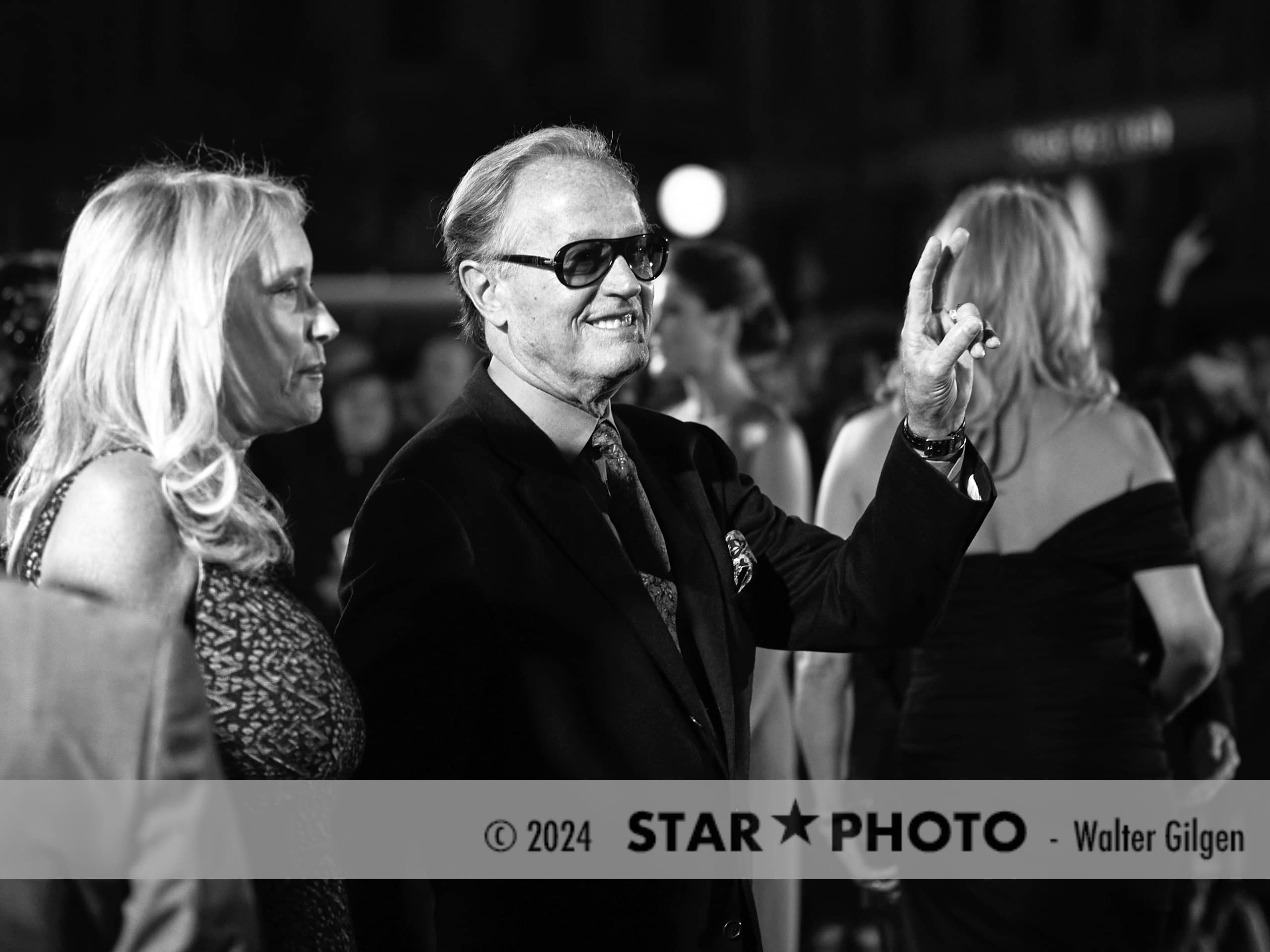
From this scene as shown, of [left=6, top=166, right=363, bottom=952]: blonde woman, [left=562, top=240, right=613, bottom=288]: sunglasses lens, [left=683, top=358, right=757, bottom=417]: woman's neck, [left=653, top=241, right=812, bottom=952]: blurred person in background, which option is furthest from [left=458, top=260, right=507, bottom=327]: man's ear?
[left=683, top=358, right=757, bottom=417]: woman's neck

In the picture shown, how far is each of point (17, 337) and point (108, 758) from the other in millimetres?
1817

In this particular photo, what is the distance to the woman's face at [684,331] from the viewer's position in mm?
4863

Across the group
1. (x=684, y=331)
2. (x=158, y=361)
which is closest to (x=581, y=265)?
(x=158, y=361)

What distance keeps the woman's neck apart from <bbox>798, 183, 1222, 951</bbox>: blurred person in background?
141 cm

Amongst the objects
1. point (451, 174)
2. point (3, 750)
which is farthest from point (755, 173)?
point (3, 750)

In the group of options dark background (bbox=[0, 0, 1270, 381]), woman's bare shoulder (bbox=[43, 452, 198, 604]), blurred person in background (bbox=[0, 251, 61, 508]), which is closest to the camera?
woman's bare shoulder (bbox=[43, 452, 198, 604])

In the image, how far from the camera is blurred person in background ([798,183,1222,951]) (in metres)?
3.37

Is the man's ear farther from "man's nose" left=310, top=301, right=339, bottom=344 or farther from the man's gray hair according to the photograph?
"man's nose" left=310, top=301, right=339, bottom=344

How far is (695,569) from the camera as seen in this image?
2656 millimetres

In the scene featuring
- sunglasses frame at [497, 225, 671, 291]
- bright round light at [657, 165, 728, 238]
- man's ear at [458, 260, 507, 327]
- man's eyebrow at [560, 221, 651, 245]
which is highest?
bright round light at [657, 165, 728, 238]

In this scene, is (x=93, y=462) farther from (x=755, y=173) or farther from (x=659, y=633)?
(x=755, y=173)

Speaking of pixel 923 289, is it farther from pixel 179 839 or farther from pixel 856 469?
pixel 179 839

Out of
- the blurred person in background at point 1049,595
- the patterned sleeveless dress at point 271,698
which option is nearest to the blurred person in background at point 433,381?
the blurred person in background at point 1049,595

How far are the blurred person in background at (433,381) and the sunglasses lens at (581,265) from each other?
520 centimetres
